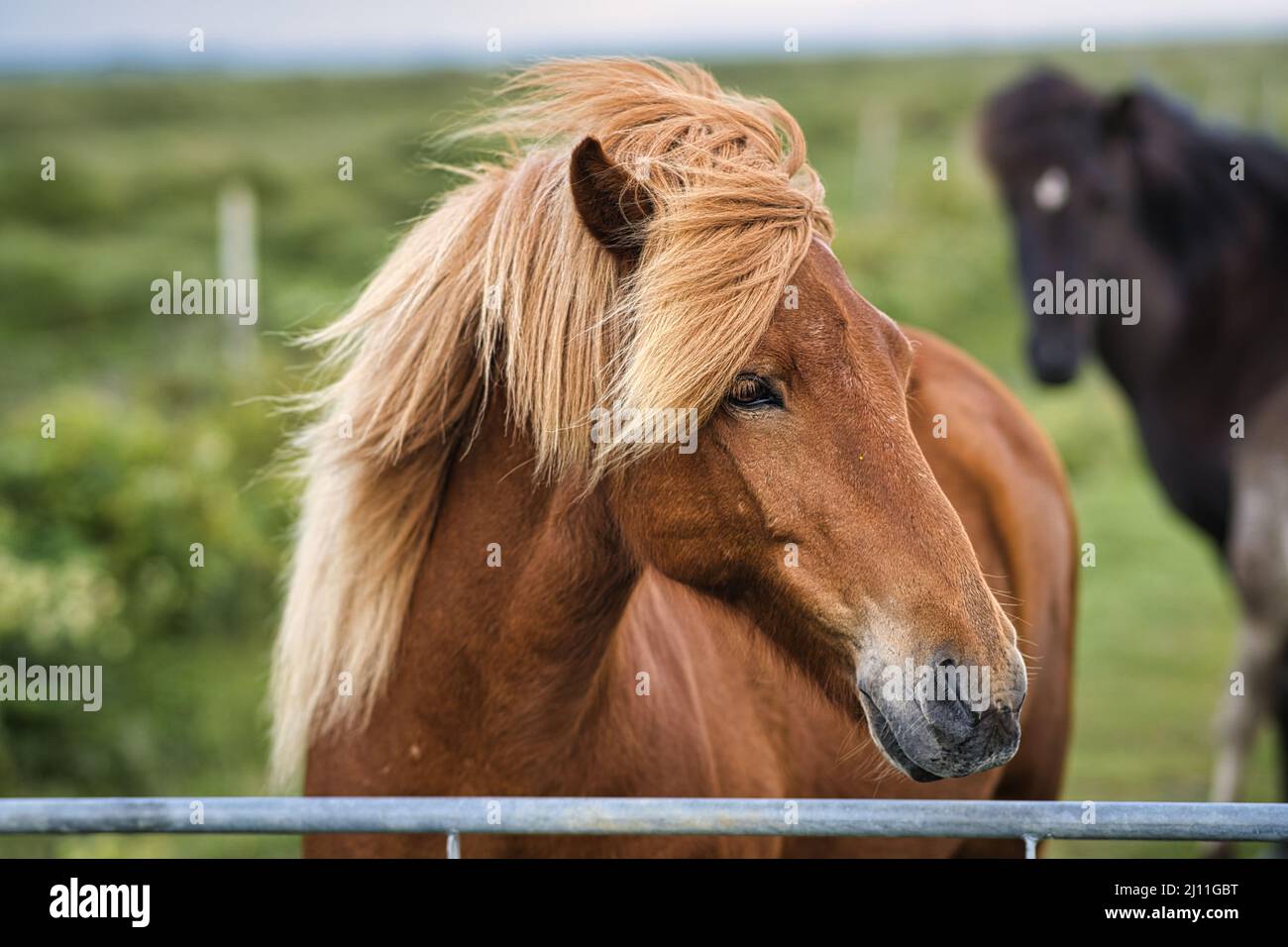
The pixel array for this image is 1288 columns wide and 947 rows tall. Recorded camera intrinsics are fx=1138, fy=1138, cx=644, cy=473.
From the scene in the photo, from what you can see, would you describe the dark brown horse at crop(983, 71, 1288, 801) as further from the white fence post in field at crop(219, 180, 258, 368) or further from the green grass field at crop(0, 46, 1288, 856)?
the white fence post in field at crop(219, 180, 258, 368)

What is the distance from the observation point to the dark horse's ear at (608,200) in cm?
189

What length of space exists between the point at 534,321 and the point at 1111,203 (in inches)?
182

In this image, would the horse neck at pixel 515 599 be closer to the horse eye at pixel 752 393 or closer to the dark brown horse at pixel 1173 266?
the horse eye at pixel 752 393

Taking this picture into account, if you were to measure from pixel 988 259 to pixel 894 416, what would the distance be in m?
14.8

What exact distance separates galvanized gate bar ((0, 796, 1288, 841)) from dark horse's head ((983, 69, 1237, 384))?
173 inches

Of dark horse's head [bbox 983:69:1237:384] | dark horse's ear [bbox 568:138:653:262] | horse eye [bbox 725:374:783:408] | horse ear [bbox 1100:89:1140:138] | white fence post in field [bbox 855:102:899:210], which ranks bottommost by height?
horse eye [bbox 725:374:783:408]

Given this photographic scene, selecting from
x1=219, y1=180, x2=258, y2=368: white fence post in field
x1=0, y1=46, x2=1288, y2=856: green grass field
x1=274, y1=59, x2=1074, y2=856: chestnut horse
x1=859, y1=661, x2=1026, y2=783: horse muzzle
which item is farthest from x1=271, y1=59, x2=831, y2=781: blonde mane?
x1=219, y1=180, x2=258, y2=368: white fence post in field

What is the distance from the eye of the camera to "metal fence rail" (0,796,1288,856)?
5.69 feet

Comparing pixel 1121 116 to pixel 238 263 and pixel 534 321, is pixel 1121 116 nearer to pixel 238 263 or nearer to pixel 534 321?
pixel 534 321

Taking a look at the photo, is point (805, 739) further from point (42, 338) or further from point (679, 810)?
point (42, 338)

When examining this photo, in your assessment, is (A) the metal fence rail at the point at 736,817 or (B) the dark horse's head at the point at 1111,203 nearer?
(A) the metal fence rail at the point at 736,817

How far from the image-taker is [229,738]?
19.9 ft

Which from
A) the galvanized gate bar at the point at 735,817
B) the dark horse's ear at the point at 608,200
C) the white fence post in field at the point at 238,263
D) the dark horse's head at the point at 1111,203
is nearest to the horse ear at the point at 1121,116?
the dark horse's head at the point at 1111,203

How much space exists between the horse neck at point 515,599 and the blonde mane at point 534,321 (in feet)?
0.20
